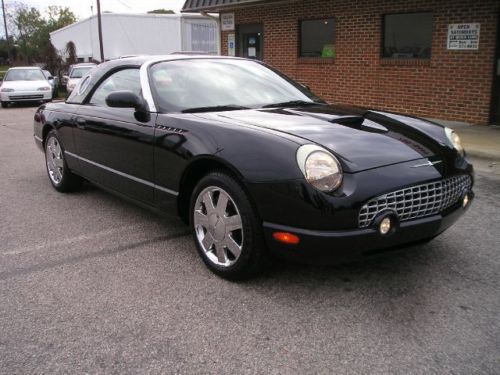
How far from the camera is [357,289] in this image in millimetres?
3262

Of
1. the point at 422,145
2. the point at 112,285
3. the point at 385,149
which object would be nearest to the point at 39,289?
the point at 112,285

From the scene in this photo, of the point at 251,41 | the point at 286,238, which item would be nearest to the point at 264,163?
the point at 286,238

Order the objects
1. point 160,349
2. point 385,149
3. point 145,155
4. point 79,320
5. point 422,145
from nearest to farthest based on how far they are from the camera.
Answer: point 160,349
point 79,320
point 385,149
point 422,145
point 145,155

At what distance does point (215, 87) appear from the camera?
164 inches

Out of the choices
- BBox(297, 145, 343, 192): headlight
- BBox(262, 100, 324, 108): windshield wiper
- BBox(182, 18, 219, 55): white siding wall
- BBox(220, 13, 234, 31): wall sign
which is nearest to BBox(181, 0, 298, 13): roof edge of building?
BBox(220, 13, 234, 31): wall sign

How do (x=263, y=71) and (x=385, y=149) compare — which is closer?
(x=385, y=149)

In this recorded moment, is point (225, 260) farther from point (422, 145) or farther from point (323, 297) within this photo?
point (422, 145)

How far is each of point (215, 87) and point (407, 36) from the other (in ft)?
25.9

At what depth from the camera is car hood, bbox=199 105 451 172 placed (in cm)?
306

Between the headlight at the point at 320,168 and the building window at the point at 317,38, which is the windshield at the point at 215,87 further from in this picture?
the building window at the point at 317,38

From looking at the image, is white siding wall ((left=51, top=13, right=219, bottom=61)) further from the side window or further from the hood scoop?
the hood scoop

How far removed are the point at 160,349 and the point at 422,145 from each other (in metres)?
2.04

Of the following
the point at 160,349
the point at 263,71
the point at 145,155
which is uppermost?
the point at 263,71

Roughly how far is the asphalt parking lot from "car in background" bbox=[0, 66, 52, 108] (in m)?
16.0
